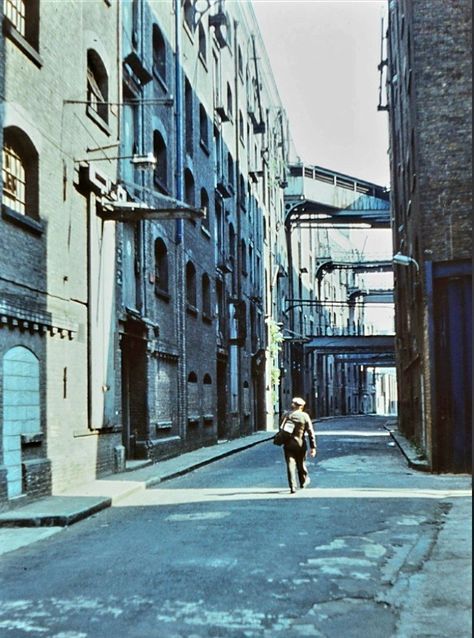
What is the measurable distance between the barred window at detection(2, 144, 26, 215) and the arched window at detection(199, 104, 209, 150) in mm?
15444

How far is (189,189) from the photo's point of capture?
85.0 ft

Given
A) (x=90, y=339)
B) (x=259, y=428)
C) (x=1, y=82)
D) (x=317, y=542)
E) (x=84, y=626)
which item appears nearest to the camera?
(x=84, y=626)

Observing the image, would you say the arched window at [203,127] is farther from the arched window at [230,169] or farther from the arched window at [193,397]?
the arched window at [193,397]

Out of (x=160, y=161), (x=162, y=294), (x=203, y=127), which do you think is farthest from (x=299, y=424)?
(x=203, y=127)

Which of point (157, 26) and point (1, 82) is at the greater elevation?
point (157, 26)

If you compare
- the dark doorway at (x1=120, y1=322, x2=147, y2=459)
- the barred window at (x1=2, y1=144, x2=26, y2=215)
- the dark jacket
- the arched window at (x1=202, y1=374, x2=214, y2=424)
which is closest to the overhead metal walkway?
the arched window at (x1=202, y1=374, x2=214, y2=424)

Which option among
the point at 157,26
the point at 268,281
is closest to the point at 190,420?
the point at 157,26

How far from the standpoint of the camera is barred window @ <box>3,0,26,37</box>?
13016mm

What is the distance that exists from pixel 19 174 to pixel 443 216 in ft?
31.1

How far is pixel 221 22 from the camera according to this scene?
30.2 m

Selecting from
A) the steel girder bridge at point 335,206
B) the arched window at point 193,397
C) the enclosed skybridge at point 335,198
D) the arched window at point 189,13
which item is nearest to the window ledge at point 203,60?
the arched window at point 189,13

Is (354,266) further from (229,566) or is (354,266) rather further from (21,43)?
(229,566)

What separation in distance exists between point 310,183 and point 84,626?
48.9 m

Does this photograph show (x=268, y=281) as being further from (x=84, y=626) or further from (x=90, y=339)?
(x=84, y=626)
